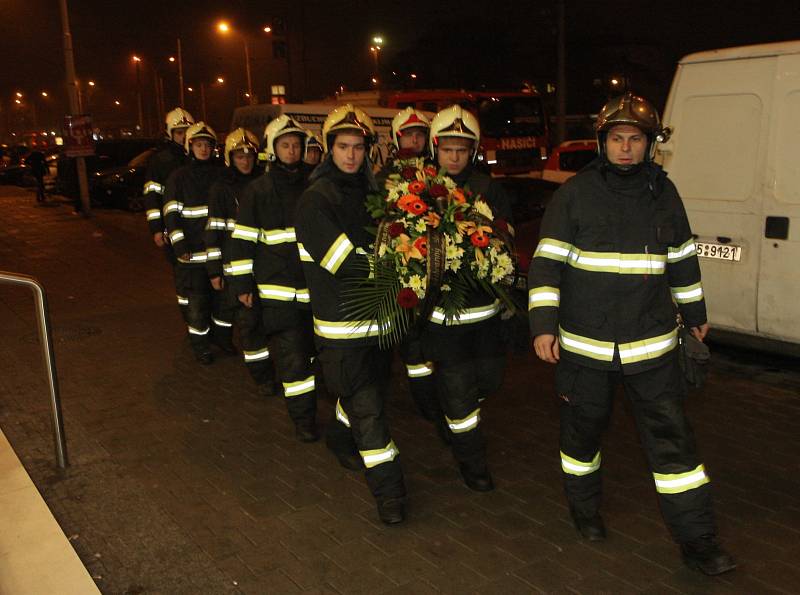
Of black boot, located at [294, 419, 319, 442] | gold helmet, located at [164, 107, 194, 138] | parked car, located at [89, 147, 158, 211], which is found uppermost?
gold helmet, located at [164, 107, 194, 138]

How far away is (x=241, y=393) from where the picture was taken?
271 inches

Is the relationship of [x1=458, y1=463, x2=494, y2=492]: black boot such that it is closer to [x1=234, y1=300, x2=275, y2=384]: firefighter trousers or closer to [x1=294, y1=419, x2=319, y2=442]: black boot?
[x1=294, y1=419, x2=319, y2=442]: black boot

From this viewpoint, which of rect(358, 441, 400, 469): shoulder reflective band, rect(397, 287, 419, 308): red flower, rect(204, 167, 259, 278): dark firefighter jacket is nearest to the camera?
rect(397, 287, 419, 308): red flower

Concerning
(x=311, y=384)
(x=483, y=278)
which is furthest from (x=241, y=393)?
(x=483, y=278)

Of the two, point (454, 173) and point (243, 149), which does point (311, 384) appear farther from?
point (243, 149)

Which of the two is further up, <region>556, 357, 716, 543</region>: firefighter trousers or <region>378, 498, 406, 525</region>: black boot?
<region>556, 357, 716, 543</region>: firefighter trousers

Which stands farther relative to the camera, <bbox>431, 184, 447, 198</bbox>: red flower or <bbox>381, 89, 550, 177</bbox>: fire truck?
<bbox>381, 89, 550, 177</bbox>: fire truck

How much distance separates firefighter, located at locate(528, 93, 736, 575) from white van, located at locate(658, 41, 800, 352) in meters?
2.82

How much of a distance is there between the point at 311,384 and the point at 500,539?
6.53ft

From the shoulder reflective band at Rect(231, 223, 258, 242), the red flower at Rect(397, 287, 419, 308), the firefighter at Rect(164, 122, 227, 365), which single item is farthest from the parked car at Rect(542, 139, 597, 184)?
the red flower at Rect(397, 287, 419, 308)

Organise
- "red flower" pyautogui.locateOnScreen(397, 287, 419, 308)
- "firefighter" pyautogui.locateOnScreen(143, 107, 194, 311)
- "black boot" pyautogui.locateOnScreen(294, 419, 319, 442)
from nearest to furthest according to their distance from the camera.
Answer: "red flower" pyautogui.locateOnScreen(397, 287, 419, 308)
"black boot" pyautogui.locateOnScreen(294, 419, 319, 442)
"firefighter" pyautogui.locateOnScreen(143, 107, 194, 311)

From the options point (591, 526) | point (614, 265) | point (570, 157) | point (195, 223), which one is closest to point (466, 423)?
point (591, 526)

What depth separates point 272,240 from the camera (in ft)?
19.5

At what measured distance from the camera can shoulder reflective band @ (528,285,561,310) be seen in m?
4.02
